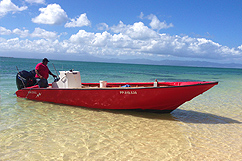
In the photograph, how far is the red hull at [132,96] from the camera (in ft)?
20.8

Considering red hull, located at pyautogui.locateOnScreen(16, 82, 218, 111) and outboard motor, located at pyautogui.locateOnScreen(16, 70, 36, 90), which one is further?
outboard motor, located at pyautogui.locateOnScreen(16, 70, 36, 90)

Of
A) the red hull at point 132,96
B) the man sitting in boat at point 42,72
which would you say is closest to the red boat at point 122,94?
the red hull at point 132,96

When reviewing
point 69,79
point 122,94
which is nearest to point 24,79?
point 69,79

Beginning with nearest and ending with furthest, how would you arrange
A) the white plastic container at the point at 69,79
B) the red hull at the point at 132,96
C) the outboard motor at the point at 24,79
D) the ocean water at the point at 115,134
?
the ocean water at the point at 115,134, the red hull at the point at 132,96, the white plastic container at the point at 69,79, the outboard motor at the point at 24,79

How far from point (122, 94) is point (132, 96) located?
0.37 meters

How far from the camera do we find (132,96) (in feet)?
22.3

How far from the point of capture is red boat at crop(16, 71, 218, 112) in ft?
20.9

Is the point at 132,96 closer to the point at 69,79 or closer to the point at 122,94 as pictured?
the point at 122,94

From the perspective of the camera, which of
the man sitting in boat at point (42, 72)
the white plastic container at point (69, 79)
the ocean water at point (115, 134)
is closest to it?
the ocean water at point (115, 134)

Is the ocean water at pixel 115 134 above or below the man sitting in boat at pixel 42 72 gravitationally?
below

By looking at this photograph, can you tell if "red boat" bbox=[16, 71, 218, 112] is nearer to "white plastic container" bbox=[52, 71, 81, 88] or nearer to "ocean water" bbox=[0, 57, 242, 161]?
"white plastic container" bbox=[52, 71, 81, 88]

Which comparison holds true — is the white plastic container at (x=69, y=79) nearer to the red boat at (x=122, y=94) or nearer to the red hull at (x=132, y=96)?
the red boat at (x=122, y=94)

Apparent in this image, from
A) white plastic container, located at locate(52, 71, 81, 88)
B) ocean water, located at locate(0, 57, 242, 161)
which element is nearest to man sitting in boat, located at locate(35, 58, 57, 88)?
white plastic container, located at locate(52, 71, 81, 88)

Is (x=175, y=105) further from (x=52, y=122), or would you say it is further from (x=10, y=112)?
(x=10, y=112)
